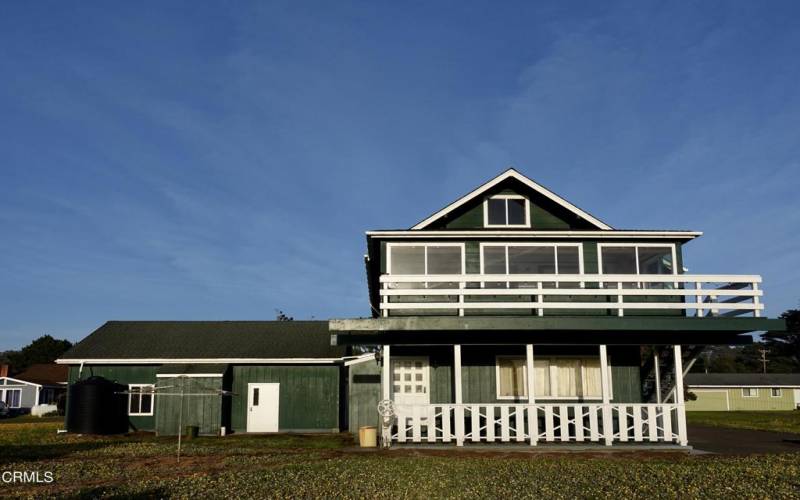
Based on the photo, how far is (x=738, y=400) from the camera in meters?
70.2

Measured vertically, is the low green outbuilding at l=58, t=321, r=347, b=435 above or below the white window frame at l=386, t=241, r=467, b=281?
below

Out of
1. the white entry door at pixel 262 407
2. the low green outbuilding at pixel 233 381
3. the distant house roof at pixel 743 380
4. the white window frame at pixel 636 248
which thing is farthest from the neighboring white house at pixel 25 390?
the distant house roof at pixel 743 380

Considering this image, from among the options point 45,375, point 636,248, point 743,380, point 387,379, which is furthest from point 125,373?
point 743,380

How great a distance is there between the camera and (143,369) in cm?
2809

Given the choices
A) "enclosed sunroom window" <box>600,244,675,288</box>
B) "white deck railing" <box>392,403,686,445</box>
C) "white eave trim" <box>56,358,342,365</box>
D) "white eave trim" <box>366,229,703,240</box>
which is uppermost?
"white eave trim" <box>366,229,703,240</box>

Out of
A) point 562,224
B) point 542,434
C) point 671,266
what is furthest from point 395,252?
point 671,266

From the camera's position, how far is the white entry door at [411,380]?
68.8 ft

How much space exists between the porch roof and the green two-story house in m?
0.03

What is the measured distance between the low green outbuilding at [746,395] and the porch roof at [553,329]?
55996 mm

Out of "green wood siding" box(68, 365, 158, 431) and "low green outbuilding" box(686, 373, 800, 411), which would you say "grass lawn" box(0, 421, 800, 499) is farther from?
"low green outbuilding" box(686, 373, 800, 411)

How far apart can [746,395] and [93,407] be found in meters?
66.3

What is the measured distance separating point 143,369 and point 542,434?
17.4m

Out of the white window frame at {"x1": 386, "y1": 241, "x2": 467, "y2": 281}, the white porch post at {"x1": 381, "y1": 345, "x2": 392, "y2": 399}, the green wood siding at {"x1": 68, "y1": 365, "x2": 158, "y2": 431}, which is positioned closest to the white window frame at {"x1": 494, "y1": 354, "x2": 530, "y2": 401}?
the white window frame at {"x1": 386, "y1": 241, "x2": 467, "y2": 281}

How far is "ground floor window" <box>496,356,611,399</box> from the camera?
20812 mm
